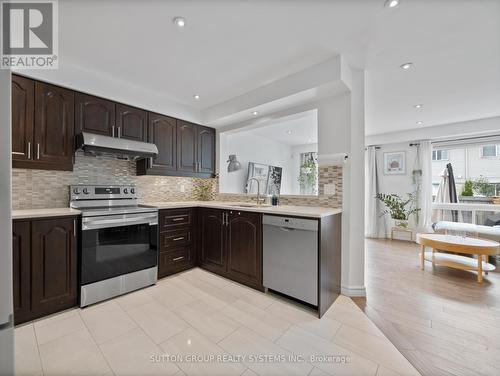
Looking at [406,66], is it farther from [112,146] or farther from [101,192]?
[101,192]

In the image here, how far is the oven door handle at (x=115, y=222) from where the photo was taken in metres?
2.16

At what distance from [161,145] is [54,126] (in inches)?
46.1

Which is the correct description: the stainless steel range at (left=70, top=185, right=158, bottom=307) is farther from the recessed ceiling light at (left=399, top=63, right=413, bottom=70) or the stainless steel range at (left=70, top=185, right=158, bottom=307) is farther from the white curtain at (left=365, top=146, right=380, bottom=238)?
the white curtain at (left=365, top=146, right=380, bottom=238)

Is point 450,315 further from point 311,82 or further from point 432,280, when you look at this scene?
point 311,82

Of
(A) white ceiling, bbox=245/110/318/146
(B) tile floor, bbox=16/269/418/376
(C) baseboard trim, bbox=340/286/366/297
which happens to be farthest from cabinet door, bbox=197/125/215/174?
(C) baseboard trim, bbox=340/286/366/297

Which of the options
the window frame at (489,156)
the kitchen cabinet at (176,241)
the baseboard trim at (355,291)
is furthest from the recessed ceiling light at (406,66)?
the window frame at (489,156)

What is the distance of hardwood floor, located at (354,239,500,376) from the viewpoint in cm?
152

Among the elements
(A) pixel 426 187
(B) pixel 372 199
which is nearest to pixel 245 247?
(B) pixel 372 199

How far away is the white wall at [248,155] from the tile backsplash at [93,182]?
0.82 metres

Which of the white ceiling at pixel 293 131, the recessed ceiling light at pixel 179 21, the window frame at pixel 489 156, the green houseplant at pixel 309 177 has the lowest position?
the green houseplant at pixel 309 177

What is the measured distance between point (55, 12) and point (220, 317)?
9.12 ft

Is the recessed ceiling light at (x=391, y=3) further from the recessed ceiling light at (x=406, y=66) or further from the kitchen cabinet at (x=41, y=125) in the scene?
the kitchen cabinet at (x=41, y=125)

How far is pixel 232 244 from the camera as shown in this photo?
8.93 ft

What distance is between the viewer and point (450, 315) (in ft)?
6.70
